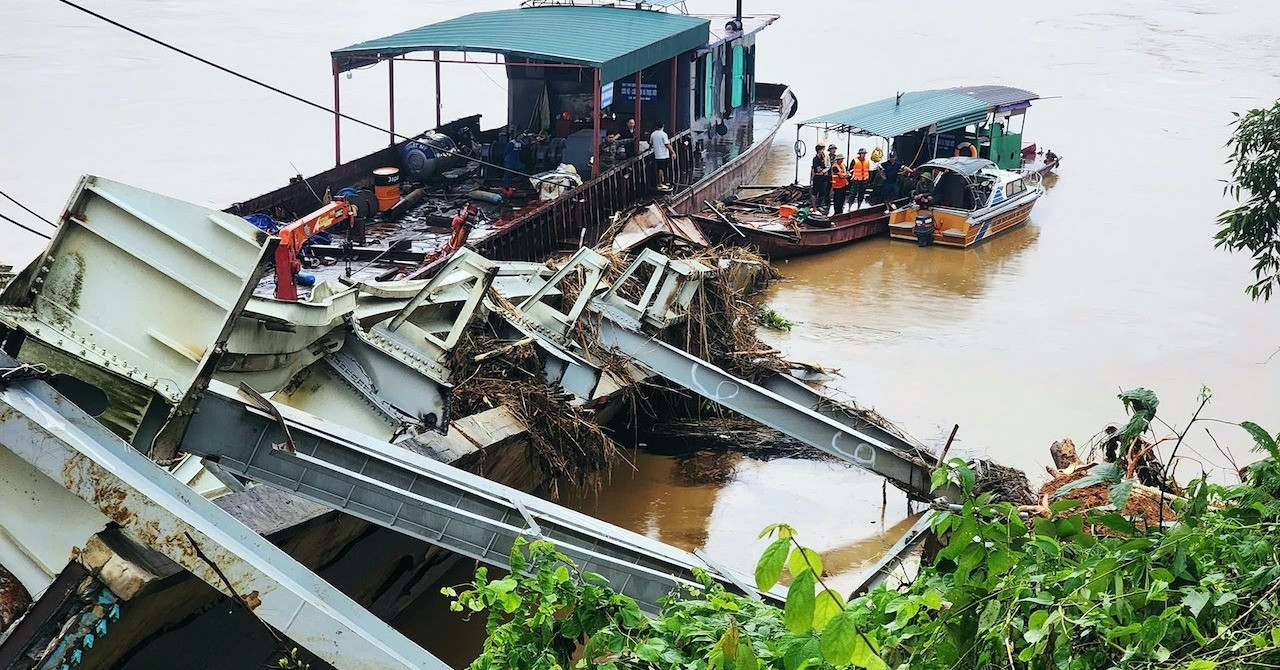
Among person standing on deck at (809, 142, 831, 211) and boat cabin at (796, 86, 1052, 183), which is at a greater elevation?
boat cabin at (796, 86, 1052, 183)

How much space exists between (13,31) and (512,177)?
2938 centimetres

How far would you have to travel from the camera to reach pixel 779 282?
62.6 feet

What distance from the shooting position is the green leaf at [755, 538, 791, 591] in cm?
313

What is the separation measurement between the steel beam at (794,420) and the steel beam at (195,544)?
5.48m

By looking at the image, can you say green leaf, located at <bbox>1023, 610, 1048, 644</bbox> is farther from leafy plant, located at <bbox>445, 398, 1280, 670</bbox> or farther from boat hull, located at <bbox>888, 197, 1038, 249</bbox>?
boat hull, located at <bbox>888, 197, 1038, 249</bbox>

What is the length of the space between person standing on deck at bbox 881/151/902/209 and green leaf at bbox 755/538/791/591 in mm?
19412

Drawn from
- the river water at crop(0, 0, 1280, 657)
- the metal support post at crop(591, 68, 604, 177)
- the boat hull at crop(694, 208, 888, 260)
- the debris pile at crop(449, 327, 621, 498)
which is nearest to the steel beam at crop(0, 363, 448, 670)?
the river water at crop(0, 0, 1280, 657)

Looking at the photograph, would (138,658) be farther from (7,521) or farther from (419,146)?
(419,146)

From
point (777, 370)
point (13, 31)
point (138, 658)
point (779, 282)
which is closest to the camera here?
point (138, 658)

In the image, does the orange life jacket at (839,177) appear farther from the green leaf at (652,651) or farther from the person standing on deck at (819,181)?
the green leaf at (652,651)

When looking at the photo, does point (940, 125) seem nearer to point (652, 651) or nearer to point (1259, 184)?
point (1259, 184)

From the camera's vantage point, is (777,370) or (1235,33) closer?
(777,370)

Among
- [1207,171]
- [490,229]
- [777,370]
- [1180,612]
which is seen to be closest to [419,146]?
[490,229]

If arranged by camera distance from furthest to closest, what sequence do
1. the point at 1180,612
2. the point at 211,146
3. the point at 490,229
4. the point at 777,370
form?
the point at 211,146 < the point at 490,229 < the point at 777,370 < the point at 1180,612
